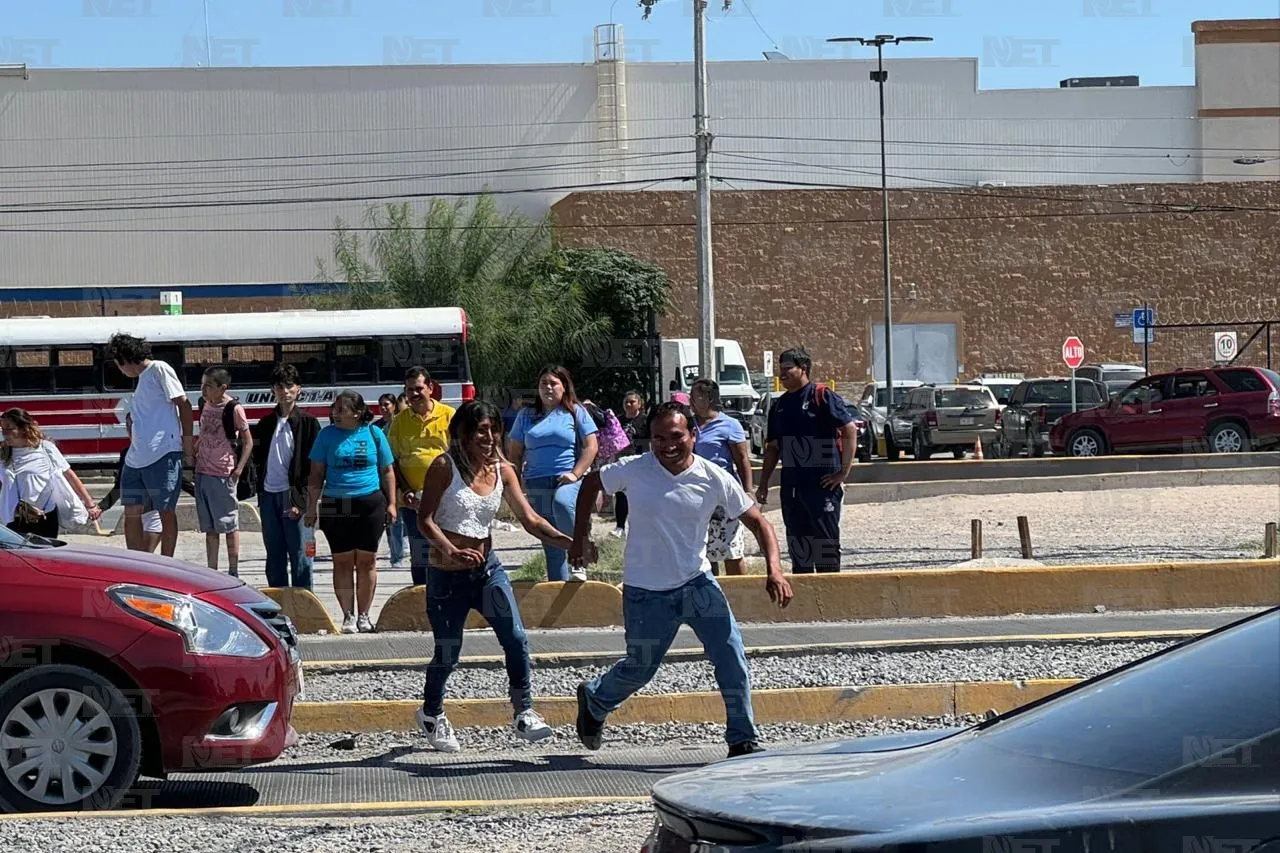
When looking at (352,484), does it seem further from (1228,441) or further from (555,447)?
(1228,441)

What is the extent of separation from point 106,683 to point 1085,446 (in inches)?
1066

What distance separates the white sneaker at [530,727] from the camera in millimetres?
7852

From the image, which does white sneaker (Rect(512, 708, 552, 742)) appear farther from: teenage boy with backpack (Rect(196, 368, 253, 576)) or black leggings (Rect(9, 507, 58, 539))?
teenage boy with backpack (Rect(196, 368, 253, 576))

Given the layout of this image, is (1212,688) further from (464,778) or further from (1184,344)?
(1184,344)

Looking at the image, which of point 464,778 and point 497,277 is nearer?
point 464,778

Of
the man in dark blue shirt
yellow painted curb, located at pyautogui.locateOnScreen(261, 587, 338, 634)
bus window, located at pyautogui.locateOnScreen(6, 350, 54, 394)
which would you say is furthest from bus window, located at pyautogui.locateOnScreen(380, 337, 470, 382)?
the man in dark blue shirt

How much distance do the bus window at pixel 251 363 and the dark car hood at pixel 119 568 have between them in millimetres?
28549

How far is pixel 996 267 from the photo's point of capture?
5897 cm

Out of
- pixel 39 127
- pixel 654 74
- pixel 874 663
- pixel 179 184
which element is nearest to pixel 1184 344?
pixel 654 74

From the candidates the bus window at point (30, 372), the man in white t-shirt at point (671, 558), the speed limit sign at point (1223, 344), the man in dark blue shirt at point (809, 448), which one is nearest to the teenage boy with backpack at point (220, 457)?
the man in dark blue shirt at point (809, 448)

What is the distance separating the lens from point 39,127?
202ft

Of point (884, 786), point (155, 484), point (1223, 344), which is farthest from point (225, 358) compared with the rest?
point (884, 786)

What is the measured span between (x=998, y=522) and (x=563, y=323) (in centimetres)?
2871

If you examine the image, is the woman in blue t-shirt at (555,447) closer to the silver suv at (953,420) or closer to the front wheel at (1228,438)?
the front wheel at (1228,438)
